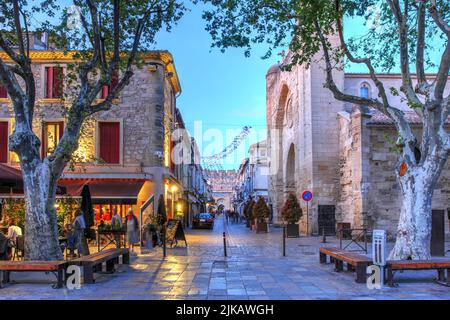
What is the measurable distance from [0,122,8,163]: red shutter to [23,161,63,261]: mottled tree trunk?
1407cm

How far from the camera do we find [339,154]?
93.4 feet

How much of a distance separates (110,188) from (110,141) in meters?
3.00

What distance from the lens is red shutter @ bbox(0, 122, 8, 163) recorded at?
23.8 metres

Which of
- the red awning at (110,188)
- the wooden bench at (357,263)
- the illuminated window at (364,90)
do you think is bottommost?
the wooden bench at (357,263)

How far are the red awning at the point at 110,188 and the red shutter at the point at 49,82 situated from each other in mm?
4390

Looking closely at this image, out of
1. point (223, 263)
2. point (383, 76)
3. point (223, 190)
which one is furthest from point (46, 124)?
point (223, 190)

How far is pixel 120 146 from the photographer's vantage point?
24.0 metres

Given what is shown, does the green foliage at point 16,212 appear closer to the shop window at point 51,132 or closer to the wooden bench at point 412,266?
the shop window at point 51,132

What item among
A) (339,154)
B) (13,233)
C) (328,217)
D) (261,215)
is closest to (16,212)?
(13,233)

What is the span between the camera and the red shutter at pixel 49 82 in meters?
24.2

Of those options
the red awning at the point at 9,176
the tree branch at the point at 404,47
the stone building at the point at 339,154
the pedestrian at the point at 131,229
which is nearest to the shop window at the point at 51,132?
the pedestrian at the point at 131,229

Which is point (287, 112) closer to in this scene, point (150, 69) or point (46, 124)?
point (150, 69)

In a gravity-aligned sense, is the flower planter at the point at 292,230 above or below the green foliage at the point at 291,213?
below

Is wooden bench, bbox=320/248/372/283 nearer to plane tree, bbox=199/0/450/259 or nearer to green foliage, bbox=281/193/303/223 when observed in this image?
plane tree, bbox=199/0/450/259
